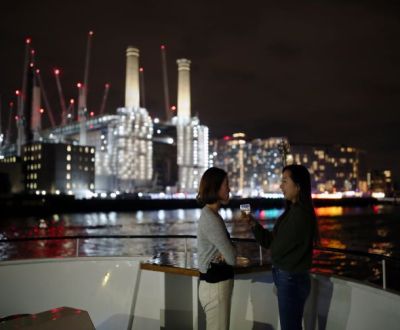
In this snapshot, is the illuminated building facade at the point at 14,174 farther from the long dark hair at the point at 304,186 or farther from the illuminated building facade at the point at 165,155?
the long dark hair at the point at 304,186

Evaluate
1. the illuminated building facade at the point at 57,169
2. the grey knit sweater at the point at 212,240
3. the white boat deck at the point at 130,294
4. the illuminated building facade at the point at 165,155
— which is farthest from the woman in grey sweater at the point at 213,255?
the illuminated building facade at the point at 165,155

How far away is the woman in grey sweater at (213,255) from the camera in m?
4.32

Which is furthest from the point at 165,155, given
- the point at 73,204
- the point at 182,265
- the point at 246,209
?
the point at 246,209

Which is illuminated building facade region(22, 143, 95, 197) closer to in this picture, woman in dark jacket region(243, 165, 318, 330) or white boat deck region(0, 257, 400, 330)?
white boat deck region(0, 257, 400, 330)

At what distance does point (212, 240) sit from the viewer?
14.1ft

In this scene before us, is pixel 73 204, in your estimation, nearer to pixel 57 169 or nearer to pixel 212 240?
pixel 57 169

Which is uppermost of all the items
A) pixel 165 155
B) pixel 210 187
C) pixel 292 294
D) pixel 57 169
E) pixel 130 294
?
pixel 165 155

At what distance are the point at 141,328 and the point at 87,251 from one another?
30752mm

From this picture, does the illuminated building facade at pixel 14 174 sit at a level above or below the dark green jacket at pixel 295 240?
above

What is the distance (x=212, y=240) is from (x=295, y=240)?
2.50ft

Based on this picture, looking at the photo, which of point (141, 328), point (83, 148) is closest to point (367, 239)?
point (141, 328)

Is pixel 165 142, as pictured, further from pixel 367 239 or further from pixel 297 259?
pixel 297 259

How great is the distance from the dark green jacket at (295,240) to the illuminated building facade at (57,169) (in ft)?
415

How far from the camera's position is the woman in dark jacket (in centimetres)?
431
